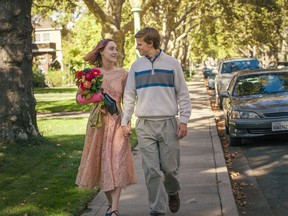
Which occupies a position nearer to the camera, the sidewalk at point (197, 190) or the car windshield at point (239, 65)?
the sidewalk at point (197, 190)

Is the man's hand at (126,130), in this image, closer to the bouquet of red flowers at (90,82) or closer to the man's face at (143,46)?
the bouquet of red flowers at (90,82)

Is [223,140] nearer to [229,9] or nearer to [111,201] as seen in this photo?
[111,201]

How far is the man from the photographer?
5.93 m

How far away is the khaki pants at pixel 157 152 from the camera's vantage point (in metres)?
5.95

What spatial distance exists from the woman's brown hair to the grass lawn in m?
1.66

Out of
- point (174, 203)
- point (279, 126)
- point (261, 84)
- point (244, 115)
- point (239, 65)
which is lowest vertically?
point (174, 203)

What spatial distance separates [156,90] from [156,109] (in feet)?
0.62

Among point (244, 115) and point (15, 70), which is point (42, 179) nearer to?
point (15, 70)

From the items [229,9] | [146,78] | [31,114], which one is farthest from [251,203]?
[229,9]

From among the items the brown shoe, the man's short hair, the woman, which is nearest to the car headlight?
the brown shoe

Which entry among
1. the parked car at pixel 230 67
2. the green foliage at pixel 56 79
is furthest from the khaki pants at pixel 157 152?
the green foliage at pixel 56 79

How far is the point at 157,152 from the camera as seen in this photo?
19.8 feet

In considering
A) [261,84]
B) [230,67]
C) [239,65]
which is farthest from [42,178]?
[230,67]

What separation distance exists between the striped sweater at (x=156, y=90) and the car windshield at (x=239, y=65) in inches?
711
